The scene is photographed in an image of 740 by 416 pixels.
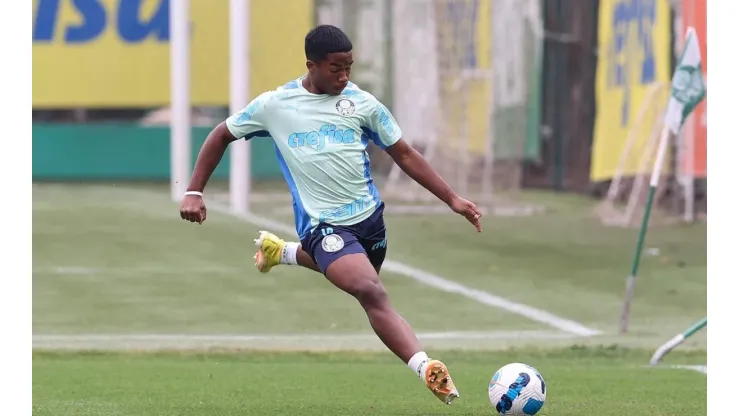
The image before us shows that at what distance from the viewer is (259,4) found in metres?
28.9

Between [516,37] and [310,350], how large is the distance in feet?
48.8

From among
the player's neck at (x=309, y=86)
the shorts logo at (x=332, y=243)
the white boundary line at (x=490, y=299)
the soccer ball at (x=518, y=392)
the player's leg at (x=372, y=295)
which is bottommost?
the white boundary line at (x=490, y=299)

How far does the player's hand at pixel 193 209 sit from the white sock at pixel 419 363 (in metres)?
1.34

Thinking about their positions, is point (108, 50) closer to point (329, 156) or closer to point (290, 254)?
point (290, 254)

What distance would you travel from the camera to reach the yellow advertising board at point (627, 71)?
21234mm

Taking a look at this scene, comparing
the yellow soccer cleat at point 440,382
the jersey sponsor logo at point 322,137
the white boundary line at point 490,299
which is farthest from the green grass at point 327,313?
the jersey sponsor logo at point 322,137

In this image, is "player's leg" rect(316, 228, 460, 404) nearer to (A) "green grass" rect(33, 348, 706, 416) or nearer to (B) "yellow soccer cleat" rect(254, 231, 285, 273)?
(A) "green grass" rect(33, 348, 706, 416)

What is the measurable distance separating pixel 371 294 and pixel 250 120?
1.17 meters

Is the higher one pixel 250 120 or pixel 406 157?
pixel 250 120

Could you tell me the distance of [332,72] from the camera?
774 cm

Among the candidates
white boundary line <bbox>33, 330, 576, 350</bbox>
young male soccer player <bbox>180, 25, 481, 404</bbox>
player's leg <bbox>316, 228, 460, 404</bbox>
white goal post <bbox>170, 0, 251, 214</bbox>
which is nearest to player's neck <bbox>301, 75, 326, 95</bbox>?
young male soccer player <bbox>180, 25, 481, 404</bbox>

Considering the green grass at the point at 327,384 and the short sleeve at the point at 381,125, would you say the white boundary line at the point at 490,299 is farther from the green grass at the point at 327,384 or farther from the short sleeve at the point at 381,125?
the short sleeve at the point at 381,125

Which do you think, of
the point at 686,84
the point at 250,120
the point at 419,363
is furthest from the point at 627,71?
the point at 419,363
